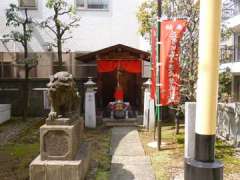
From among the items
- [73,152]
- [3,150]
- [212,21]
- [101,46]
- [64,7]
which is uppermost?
[64,7]

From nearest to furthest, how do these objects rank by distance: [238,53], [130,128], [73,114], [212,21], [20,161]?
[212,21], [73,114], [20,161], [130,128], [238,53]

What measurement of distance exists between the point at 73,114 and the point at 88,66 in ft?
32.9

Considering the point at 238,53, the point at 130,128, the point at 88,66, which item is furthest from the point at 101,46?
the point at 238,53

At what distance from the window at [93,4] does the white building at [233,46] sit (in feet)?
21.2

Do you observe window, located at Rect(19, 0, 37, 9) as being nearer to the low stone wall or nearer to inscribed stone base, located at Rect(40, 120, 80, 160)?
the low stone wall

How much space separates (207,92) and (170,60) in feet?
20.8

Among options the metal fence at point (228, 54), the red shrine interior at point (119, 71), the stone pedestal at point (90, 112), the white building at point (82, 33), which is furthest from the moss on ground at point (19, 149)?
the metal fence at point (228, 54)

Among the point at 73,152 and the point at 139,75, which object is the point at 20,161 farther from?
the point at 139,75

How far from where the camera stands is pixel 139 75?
56.0 feet

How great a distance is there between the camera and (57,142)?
6766 mm

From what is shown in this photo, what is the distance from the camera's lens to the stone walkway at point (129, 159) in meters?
7.50

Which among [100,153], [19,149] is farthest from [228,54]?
[19,149]

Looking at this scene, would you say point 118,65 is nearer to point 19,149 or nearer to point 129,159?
point 19,149

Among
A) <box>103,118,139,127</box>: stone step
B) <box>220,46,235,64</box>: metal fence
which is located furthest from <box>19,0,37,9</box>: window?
<box>220,46,235,64</box>: metal fence
